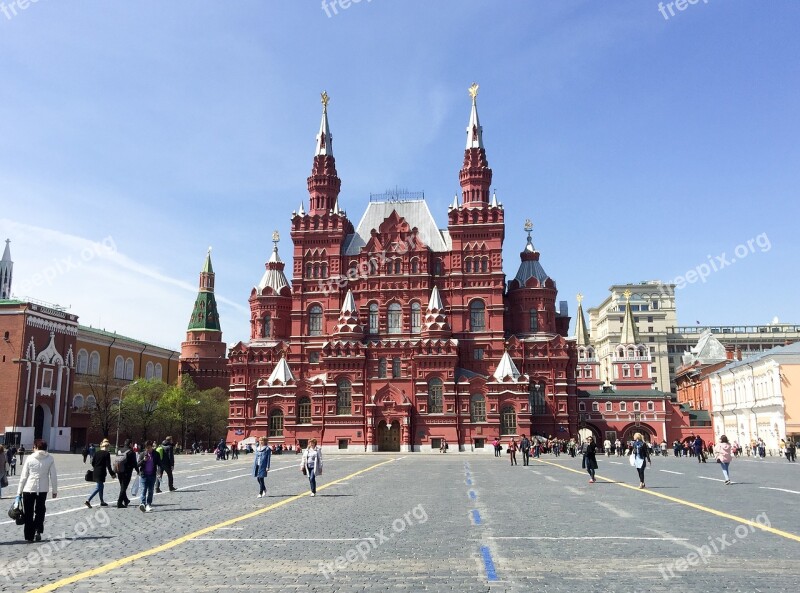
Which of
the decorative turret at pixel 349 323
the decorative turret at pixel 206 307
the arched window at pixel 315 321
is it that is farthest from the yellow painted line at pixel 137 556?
the decorative turret at pixel 206 307

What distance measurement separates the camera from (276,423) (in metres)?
73.6

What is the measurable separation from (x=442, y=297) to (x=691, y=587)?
6796 cm

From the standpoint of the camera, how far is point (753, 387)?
234 ft

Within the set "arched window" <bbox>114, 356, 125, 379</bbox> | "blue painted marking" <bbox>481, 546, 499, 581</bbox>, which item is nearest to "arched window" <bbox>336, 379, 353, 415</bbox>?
"arched window" <bbox>114, 356, 125, 379</bbox>

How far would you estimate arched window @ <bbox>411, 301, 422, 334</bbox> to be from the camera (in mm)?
75438

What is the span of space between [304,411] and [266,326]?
41.4 feet

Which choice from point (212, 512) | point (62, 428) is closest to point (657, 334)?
point (62, 428)

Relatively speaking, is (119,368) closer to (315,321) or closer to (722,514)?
(315,321)

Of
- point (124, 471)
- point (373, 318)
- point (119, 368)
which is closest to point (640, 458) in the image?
point (124, 471)

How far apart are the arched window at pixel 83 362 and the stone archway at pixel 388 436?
40.0 meters

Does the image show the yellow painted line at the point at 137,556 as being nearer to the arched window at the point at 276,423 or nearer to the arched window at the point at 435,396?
the arched window at the point at 435,396

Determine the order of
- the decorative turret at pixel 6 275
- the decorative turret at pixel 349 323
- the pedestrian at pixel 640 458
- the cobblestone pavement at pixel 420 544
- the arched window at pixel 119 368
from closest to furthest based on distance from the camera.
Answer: the cobblestone pavement at pixel 420 544, the pedestrian at pixel 640 458, the decorative turret at pixel 349 323, the decorative turret at pixel 6 275, the arched window at pixel 119 368

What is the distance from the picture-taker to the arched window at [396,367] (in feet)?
237

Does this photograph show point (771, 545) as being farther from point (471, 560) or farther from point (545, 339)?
point (545, 339)
